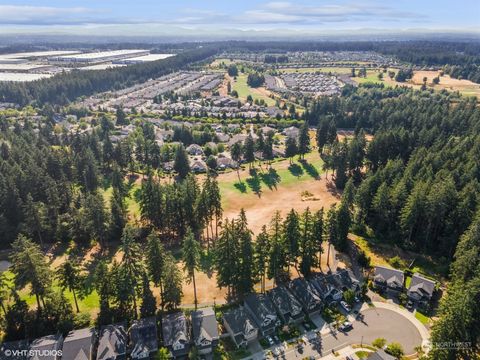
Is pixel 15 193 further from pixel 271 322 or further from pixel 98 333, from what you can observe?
pixel 271 322

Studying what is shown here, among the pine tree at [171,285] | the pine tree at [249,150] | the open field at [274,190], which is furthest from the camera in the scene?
the pine tree at [249,150]

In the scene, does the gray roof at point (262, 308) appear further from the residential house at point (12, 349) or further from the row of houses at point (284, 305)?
the residential house at point (12, 349)

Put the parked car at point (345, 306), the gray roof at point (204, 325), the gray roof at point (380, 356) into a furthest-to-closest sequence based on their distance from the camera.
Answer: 1. the parked car at point (345, 306)
2. the gray roof at point (204, 325)
3. the gray roof at point (380, 356)

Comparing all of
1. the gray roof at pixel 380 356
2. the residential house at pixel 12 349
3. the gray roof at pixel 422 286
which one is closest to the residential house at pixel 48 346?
the residential house at pixel 12 349

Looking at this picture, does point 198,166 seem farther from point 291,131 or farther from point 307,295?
point 307,295

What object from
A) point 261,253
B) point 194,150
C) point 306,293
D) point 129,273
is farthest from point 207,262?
point 194,150

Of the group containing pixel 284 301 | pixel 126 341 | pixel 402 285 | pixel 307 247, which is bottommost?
pixel 402 285

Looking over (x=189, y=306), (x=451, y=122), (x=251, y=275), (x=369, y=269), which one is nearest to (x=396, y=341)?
(x=369, y=269)

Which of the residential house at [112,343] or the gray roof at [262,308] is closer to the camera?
the residential house at [112,343]
